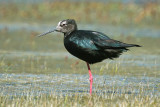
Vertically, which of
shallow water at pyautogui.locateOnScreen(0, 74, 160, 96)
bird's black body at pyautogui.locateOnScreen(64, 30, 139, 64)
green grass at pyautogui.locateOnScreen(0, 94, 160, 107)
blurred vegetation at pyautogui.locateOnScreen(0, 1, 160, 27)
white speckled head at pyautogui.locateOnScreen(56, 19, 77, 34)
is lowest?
green grass at pyautogui.locateOnScreen(0, 94, 160, 107)

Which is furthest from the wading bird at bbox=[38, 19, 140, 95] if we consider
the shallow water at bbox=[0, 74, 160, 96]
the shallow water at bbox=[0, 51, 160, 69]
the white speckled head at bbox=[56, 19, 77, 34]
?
the shallow water at bbox=[0, 51, 160, 69]

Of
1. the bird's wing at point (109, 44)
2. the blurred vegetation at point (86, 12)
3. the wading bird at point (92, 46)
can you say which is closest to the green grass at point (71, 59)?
the blurred vegetation at point (86, 12)

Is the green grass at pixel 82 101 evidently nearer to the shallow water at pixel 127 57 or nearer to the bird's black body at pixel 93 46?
the bird's black body at pixel 93 46

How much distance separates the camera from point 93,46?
291 inches

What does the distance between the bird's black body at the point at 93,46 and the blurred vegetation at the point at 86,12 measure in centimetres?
1022

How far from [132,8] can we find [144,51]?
833cm

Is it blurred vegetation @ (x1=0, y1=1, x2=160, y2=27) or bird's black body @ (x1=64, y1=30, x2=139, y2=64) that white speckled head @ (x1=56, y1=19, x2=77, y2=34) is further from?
blurred vegetation @ (x1=0, y1=1, x2=160, y2=27)

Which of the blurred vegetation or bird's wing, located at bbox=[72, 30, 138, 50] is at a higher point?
the blurred vegetation

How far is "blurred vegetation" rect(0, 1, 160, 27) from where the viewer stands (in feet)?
60.2

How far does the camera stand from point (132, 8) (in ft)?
67.9

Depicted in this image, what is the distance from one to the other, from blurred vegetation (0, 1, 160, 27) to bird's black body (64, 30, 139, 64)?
1022 centimetres

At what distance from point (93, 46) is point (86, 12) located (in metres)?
12.6

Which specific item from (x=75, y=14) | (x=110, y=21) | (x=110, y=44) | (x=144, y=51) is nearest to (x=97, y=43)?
(x=110, y=44)

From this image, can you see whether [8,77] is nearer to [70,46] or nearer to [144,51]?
[70,46]
